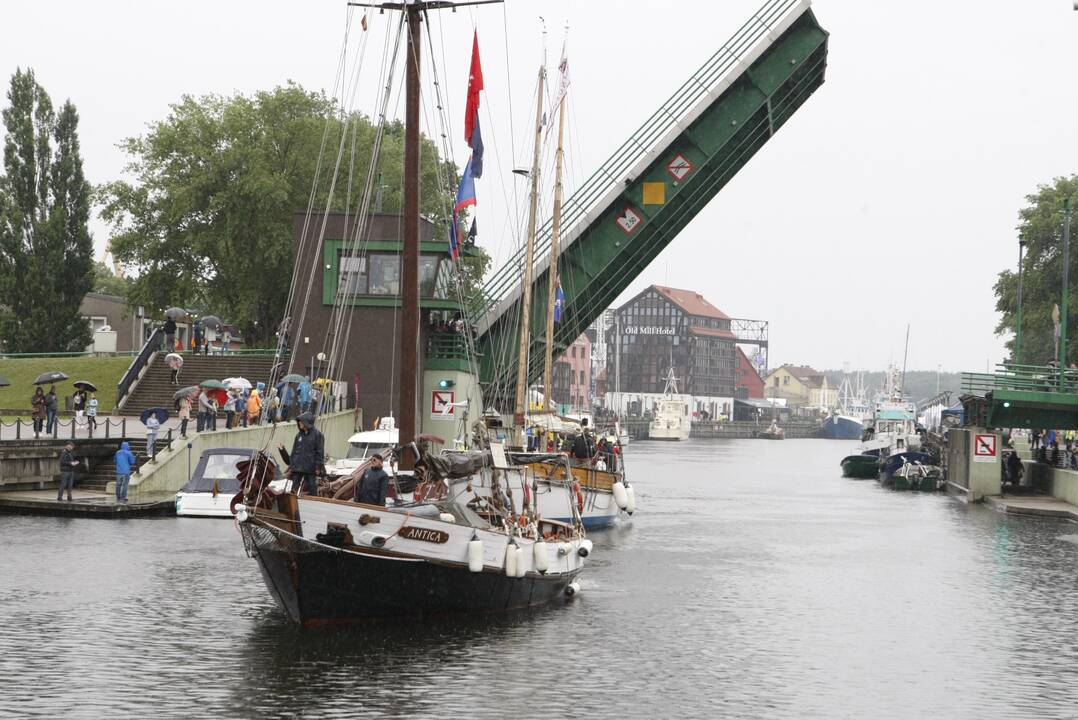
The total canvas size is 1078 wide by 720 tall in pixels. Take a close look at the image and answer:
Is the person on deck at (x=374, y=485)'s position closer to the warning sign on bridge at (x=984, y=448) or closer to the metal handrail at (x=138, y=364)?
the metal handrail at (x=138, y=364)

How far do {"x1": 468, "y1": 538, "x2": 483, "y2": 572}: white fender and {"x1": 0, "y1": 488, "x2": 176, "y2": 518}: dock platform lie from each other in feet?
45.1

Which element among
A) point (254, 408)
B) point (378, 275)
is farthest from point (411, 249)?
point (378, 275)

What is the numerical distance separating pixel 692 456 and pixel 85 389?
2564 inches

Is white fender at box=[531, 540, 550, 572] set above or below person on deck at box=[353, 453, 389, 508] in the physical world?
below

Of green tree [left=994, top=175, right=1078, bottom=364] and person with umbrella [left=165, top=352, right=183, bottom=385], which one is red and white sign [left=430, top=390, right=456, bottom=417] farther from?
green tree [left=994, top=175, right=1078, bottom=364]

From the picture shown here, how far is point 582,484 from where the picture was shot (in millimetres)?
33938

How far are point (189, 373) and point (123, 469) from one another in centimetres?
1785

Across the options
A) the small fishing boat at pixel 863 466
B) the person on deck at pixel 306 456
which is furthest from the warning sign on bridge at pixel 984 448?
the person on deck at pixel 306 456

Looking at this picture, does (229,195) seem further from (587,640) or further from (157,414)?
(587,640)

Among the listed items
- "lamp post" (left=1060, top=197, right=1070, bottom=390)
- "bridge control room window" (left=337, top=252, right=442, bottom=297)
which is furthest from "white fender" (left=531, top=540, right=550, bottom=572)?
"lamp post" (left=1060, top=197, right=1070, bottom=390)

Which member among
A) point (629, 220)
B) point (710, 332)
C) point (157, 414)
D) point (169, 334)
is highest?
point (710, 332)

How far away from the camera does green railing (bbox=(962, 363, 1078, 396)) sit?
44.2 m

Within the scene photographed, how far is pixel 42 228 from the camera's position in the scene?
60188 millimetres

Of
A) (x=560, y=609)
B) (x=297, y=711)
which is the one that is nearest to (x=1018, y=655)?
(x=560, y=609)
